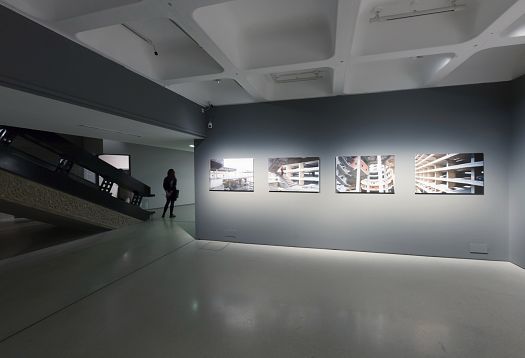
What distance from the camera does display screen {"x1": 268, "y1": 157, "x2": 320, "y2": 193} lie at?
15.3 ft

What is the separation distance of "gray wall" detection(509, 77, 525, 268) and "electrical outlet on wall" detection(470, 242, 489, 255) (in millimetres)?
317

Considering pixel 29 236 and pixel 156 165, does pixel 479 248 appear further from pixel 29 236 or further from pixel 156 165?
pixel 156 165

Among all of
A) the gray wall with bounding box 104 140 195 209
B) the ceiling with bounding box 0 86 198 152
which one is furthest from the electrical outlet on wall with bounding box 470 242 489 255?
the gray wall with bounding box 104 140 195 209

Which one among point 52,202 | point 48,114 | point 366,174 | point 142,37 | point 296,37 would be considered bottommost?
point 52,202

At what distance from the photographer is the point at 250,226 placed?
200 inches

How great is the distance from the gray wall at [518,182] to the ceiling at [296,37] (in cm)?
49

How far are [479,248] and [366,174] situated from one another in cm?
217

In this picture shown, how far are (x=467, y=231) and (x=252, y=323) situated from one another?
397 centimetres

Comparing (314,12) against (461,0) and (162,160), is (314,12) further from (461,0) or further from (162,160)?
(162,160)

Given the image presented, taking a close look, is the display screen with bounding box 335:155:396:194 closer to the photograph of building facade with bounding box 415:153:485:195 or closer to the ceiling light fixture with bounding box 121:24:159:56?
the photograph of building facade with bounding box 415:153:485:195

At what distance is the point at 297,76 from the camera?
4355 mm

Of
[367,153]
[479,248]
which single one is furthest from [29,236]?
[479,248]

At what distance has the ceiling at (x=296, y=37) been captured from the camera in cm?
214

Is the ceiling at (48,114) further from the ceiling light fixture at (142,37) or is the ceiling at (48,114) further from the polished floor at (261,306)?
the polished floor at (261,306)
